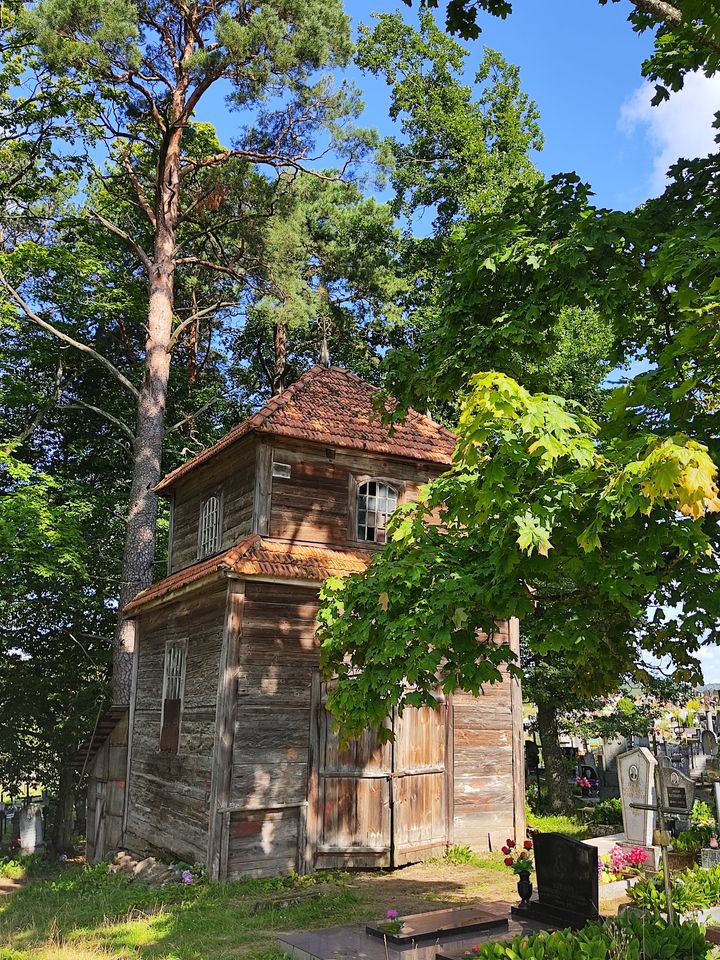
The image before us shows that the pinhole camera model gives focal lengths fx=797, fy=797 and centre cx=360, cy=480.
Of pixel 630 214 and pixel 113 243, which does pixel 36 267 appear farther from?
pixel 630 214

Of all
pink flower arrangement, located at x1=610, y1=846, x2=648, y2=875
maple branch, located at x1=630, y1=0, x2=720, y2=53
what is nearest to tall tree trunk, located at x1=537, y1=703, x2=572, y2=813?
pink flower arrangement, located at x1=610, y1=846, x2=648, y2=875

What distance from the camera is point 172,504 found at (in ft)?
60.7

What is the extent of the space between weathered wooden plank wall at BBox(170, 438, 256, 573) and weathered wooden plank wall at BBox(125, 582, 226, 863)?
4.39 feet

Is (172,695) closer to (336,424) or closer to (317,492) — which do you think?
(317,492)

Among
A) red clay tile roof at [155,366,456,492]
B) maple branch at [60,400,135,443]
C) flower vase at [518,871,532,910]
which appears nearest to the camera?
flower vase at [518,871,532,910]

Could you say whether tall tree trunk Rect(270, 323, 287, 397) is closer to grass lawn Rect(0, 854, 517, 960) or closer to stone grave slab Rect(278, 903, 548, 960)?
grass lawn Rect(0, 854, 517, 960)

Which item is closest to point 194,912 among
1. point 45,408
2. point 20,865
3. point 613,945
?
point 613,945

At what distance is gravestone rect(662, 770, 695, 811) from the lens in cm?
1734

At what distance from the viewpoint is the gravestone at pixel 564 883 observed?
31.0 feet

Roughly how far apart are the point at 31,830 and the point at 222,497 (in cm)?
1224

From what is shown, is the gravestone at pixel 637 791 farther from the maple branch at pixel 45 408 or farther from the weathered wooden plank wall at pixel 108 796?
the maple branch at pixel 45 408

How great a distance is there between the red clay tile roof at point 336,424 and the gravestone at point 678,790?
8.98 m

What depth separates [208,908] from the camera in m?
11.0

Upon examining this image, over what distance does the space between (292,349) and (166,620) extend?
600 inches
